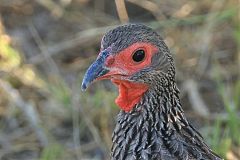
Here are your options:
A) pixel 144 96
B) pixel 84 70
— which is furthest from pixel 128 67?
pixel 84 70

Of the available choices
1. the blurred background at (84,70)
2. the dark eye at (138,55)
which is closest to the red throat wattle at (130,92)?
the dark eye at (138,55)

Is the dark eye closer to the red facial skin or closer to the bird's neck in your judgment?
the red facial skin

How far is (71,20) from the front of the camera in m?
6.87

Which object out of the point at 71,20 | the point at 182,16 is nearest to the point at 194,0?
the point at 182,16

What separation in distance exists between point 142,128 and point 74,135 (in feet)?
6.03

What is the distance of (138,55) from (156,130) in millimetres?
363

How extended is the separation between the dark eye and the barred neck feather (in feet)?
0.48

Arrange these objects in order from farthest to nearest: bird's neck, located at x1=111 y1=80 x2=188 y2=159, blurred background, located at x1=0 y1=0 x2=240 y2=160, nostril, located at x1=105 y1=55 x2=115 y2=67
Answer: blurred background, located at x1=0 y1=0 x2=240 y2=160, bird's neck, located at x1=111 y1=80 x2=188 y2=159, nostril, located at x1=105 y1=55 x2=115 y2=67

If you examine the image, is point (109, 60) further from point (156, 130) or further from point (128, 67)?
point (156, 130)

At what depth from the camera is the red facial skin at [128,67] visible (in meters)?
3.64

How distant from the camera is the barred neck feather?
3.70m

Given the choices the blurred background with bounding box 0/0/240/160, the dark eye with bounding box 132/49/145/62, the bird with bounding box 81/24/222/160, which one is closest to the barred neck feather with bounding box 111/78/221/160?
the bird with bounding box 81/24/222/160

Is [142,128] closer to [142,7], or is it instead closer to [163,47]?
[163,47]

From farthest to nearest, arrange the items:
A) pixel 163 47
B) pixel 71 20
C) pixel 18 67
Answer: pixel 71 20
pixel 18 67
pixel 163 47
